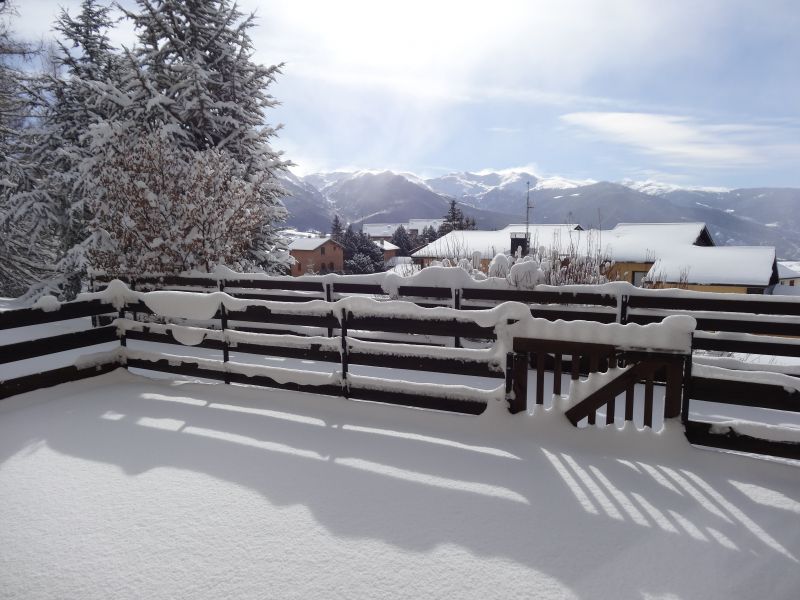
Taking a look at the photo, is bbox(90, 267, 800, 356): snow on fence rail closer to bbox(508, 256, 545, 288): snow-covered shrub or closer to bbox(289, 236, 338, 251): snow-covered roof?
bbox(508, 256, 545, 288): snow-covered shrub

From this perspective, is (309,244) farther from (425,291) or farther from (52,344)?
(52,344)

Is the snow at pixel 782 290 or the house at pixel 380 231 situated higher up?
the house at pixel 380 231

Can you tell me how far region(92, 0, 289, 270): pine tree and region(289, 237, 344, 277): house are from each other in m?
56.2

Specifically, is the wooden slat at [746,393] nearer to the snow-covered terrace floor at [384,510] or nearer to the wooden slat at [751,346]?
the snow-covered terrace floor at [384,510]

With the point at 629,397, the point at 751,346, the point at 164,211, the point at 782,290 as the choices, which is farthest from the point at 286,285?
the point at 782,290

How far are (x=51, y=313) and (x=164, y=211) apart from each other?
6.82 m

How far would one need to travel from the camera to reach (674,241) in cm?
3241

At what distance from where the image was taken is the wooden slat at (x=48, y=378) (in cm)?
618

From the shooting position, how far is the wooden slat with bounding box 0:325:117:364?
6129 mm

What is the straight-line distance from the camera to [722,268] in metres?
27.3

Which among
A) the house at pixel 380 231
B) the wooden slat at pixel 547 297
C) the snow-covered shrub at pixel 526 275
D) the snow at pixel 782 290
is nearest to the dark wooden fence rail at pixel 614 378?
the wooden slat at pixel 547 297

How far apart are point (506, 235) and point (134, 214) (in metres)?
33.4

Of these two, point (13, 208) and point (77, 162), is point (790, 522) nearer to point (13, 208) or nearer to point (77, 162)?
point (77, 162)

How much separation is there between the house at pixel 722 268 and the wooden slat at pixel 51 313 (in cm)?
2466
